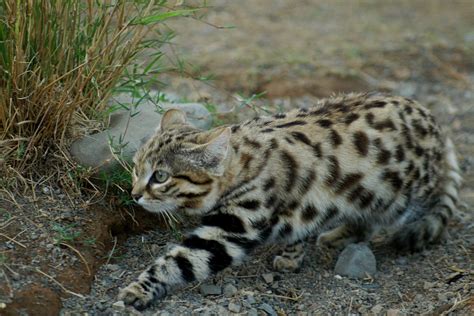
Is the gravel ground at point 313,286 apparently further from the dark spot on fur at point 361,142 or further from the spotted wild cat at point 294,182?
the dark spot on fur at point 361,142

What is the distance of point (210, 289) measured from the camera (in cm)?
505

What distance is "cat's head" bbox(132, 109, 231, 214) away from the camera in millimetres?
4914

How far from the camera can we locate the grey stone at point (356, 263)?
216 inches

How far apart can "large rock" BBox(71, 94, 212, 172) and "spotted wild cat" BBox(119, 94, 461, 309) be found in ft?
1.15

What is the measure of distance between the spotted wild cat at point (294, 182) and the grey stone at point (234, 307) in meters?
0.23

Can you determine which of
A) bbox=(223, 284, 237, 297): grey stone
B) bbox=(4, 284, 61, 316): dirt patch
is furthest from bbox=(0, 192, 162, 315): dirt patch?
bbox=(223, 284, 237, 297): grey stone

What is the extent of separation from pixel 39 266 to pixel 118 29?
165 cm

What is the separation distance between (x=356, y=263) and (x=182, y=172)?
4.72ft

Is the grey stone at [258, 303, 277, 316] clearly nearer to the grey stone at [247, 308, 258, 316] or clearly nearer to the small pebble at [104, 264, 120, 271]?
the grey stone at [247, 308, 258, 316]

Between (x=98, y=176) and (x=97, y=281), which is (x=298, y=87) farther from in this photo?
(x=97, y=281)

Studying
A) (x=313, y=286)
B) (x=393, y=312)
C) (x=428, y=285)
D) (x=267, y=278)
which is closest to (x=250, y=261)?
(x=267, y=278)

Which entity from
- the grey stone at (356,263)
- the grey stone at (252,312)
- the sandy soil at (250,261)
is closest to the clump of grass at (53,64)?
the sandy soil at (250,261)

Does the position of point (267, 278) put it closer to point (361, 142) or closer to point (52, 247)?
point (361, 142)

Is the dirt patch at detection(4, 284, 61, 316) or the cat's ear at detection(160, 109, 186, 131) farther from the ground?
the cat's ear at detection(160, 109, 186, 131)
